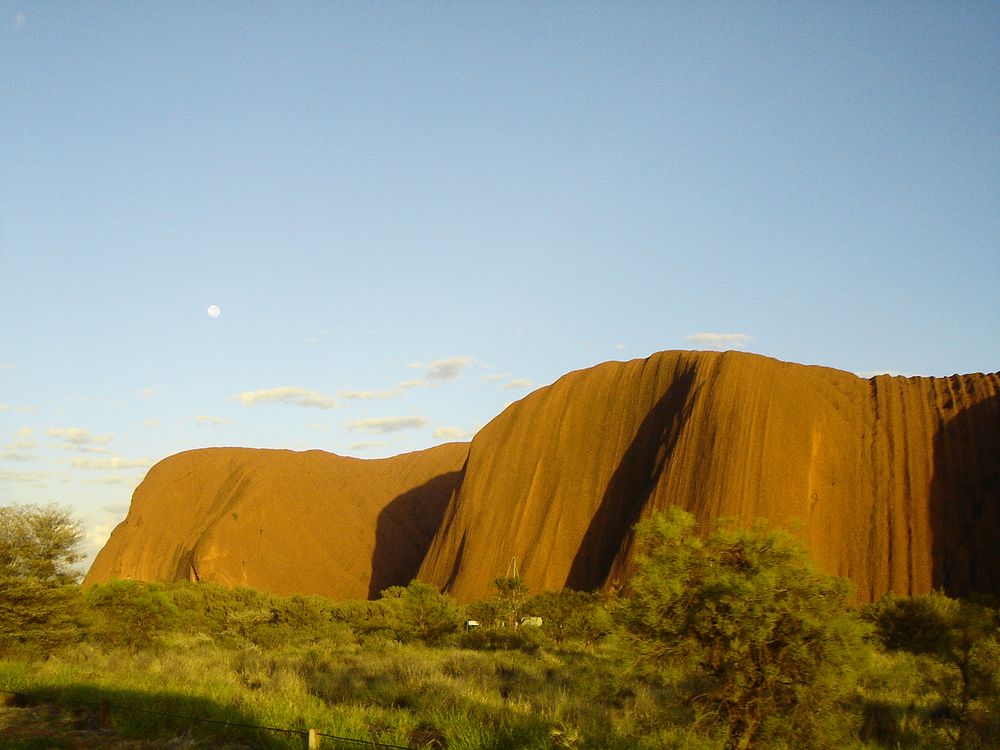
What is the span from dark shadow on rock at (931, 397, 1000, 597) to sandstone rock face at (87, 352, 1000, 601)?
9 cm

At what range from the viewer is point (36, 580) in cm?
1948

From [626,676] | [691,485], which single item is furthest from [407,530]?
[626,676]

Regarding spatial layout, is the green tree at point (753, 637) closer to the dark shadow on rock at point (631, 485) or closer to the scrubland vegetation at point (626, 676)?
the scrubland vegetation at point (626, 676)

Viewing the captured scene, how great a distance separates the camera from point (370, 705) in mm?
12133

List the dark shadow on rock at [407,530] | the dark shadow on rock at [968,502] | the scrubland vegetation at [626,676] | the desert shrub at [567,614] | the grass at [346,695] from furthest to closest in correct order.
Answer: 1. the dark shadow on rock at [407,530]
2. the dark shadow on rock at [968,502]
3. the desert shrub at [567,614]
4. the grass at [346,695]
5. the scrubland vegetation at [626,676]

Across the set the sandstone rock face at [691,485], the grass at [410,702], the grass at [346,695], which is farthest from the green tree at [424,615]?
the sandstone rock face at [691,485]

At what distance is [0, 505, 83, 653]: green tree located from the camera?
18.9 metres

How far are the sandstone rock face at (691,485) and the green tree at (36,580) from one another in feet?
83.8

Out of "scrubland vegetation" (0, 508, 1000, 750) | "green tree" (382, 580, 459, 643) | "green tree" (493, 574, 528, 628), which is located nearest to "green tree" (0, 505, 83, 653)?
"scrubland vegetation" (0, 508, 1000, 750)

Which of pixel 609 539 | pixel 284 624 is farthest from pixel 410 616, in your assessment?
pixel 609 539

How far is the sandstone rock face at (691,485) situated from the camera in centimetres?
4388

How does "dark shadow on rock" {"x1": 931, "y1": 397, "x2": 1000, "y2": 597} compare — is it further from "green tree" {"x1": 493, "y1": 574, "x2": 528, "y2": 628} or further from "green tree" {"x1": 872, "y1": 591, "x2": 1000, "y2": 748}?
"green tree" {"x1": 872, "y1": 591, "x2": 1000, "y2": 748}

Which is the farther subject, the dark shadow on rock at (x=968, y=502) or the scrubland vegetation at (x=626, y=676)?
the dark shadow on rock at (x=968, y=502)

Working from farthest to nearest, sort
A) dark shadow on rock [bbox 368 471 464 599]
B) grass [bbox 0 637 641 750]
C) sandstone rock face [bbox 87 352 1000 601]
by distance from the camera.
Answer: dark shadow on rock [bbox 368 471 464 599] < sandstone rock face [bbox 87 352 1000 601] < grass [bbox 0 637 641 750]
